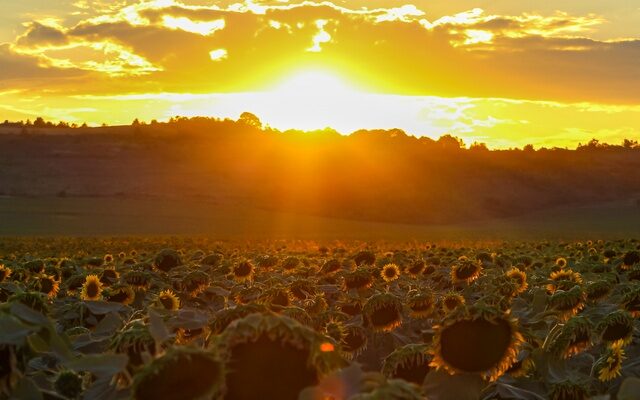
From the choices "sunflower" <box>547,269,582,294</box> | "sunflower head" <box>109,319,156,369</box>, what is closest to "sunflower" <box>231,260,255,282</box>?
"sunflower" <box>547,269,582,294</box>

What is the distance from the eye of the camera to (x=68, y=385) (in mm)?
1888

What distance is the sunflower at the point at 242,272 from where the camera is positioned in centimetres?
636

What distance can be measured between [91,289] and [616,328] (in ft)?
10.1

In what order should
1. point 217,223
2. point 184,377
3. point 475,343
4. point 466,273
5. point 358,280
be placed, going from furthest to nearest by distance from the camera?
point 217,223, point 466,273, point 358,280, point 475,343, point 184,377

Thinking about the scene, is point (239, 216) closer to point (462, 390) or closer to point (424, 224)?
point (424, 224)

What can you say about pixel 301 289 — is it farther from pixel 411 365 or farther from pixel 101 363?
pixel 101 363

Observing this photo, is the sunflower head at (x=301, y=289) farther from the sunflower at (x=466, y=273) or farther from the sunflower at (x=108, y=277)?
the sunflower at (x=466, y=273)

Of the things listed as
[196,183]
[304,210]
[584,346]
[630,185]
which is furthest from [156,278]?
[630,185]

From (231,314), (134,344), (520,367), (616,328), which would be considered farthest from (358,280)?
(134,344)

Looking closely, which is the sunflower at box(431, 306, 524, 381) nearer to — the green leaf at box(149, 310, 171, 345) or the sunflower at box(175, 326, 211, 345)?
the green leaf at box(149, 310, 171, 345)

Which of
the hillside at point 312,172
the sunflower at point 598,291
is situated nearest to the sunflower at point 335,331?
the sunflower at point 598,291

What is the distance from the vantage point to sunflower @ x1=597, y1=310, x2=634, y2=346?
3.03 m

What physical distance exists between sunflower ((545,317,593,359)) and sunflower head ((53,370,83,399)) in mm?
1508

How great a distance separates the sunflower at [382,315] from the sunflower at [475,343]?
5.49 feet
